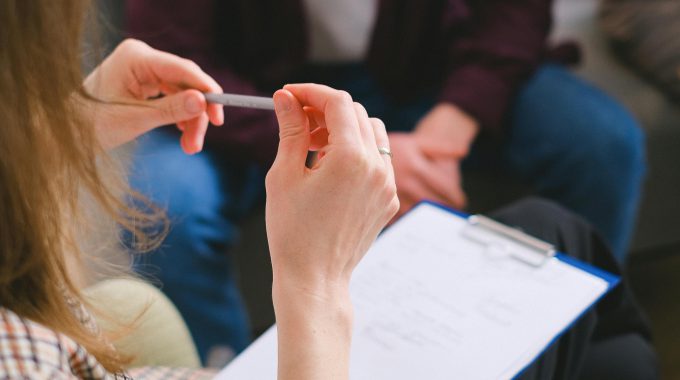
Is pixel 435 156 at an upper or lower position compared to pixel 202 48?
lower

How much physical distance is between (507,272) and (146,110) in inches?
15.0

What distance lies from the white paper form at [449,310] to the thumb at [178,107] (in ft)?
0.72

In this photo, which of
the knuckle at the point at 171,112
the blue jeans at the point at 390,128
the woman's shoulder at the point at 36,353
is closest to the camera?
the woman's shoulder at the point at 36,353

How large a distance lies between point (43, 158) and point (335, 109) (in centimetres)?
20

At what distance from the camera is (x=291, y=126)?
0.48 metres

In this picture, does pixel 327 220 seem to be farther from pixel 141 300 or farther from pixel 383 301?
pixel 141 300

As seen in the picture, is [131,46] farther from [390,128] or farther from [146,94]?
[390,128]

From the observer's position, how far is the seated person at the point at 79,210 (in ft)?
1.33

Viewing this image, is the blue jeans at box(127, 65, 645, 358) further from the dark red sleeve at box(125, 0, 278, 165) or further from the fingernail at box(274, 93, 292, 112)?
the fingernail at box(274, 93, 292, 112)

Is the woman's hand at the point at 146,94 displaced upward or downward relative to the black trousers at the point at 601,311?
upward

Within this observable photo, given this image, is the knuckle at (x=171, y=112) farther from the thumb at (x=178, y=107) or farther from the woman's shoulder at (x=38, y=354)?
the woman's shoulder at (x=38, y=354)

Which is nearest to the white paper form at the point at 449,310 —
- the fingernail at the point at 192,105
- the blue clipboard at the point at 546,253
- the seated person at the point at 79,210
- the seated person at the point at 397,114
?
the blue clipboard at the point at 546,253

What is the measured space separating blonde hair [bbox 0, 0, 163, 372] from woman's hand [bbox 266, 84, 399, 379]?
0.48 feet

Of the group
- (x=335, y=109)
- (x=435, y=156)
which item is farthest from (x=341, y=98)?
(x=435, y=156)
